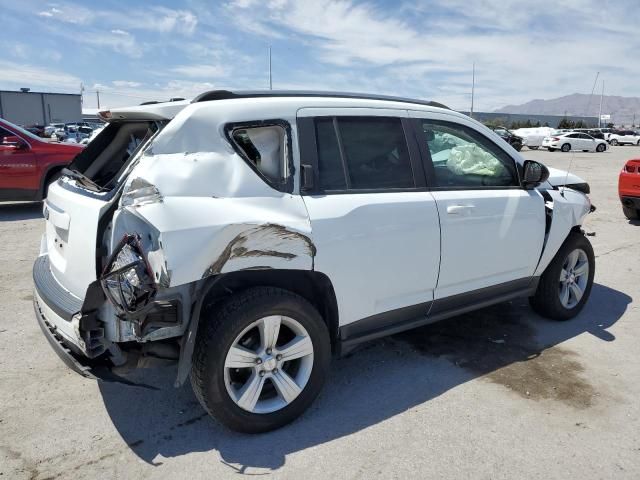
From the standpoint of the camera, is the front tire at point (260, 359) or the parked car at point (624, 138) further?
the parked car at point (624, 138)

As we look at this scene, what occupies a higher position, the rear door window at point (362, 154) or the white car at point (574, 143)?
the rear door window at point (362, 154)

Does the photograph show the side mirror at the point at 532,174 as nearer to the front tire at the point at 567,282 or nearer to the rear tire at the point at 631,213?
the front tire at the point at 567,282

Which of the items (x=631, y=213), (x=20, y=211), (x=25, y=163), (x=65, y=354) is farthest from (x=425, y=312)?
(x=20, y=211)

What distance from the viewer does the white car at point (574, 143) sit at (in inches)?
1480

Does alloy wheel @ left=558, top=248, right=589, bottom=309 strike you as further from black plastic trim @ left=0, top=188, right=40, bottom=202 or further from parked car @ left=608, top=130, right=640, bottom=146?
parked car @ left=608, top=130, right=640, bottom=146

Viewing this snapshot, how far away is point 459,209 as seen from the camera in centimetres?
357

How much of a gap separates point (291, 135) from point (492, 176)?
70.7 inches

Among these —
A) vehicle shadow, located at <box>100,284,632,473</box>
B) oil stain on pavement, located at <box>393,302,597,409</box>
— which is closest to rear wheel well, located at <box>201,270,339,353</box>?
vehicle shadow, located at <box>100,284,632,473</box>

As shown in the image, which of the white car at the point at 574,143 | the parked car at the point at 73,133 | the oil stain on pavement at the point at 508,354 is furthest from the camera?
the white car at the point at 574,143

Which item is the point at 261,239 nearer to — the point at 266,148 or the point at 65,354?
the point at 266,148

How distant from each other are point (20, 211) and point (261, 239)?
8.90 meters

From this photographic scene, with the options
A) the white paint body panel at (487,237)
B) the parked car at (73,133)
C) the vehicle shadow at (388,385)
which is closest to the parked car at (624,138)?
the parked car at (73,133)

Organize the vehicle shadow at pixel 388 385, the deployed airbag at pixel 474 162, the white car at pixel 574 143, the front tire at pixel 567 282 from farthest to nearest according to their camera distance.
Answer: the white car at pixel 574 143, the front tire at pixel 567 282, the deployed airbag at pixel 474 162, the vehicle shadow at pixel 388 385

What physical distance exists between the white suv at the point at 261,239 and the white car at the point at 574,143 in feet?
125
